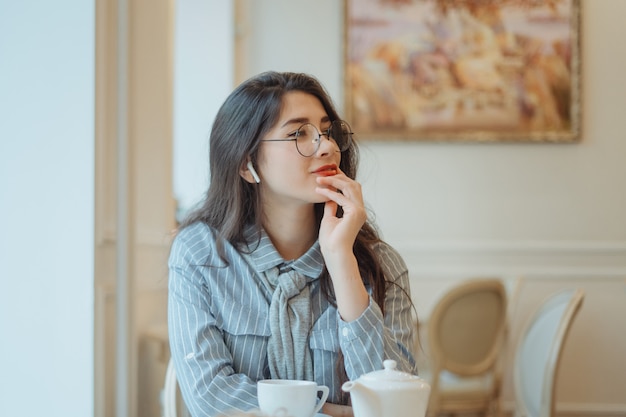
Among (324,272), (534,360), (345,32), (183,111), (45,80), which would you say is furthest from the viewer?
(345,32)

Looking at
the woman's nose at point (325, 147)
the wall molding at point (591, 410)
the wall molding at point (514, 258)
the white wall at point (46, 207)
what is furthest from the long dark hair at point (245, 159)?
the wall molding at point (591, 410)

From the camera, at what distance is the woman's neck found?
6.87 feet

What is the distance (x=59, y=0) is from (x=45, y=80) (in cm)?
22

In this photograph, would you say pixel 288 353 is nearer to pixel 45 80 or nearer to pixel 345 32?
pixel 45 80

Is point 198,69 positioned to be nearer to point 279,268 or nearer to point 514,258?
point 514,258

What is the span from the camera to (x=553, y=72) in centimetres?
511

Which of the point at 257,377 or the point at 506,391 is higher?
Result: the point at 257,377

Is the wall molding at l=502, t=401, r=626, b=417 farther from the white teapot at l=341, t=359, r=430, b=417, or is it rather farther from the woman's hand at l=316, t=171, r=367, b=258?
the white teapot at l=341, t=359, r=430, b=417

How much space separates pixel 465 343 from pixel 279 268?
Result: 2.18m

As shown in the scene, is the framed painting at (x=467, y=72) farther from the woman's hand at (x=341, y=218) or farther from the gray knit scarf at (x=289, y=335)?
the gray knit scarf at (x=289, y=335)

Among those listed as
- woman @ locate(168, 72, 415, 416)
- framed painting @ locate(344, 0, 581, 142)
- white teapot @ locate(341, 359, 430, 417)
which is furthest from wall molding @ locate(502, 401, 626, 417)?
white teapot @ locate(341, 359, 430, 417)

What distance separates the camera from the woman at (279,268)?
5.96 feet

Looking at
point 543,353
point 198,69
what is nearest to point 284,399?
point 543,353

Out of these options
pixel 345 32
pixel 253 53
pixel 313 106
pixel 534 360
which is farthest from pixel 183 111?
pixel 313 106
